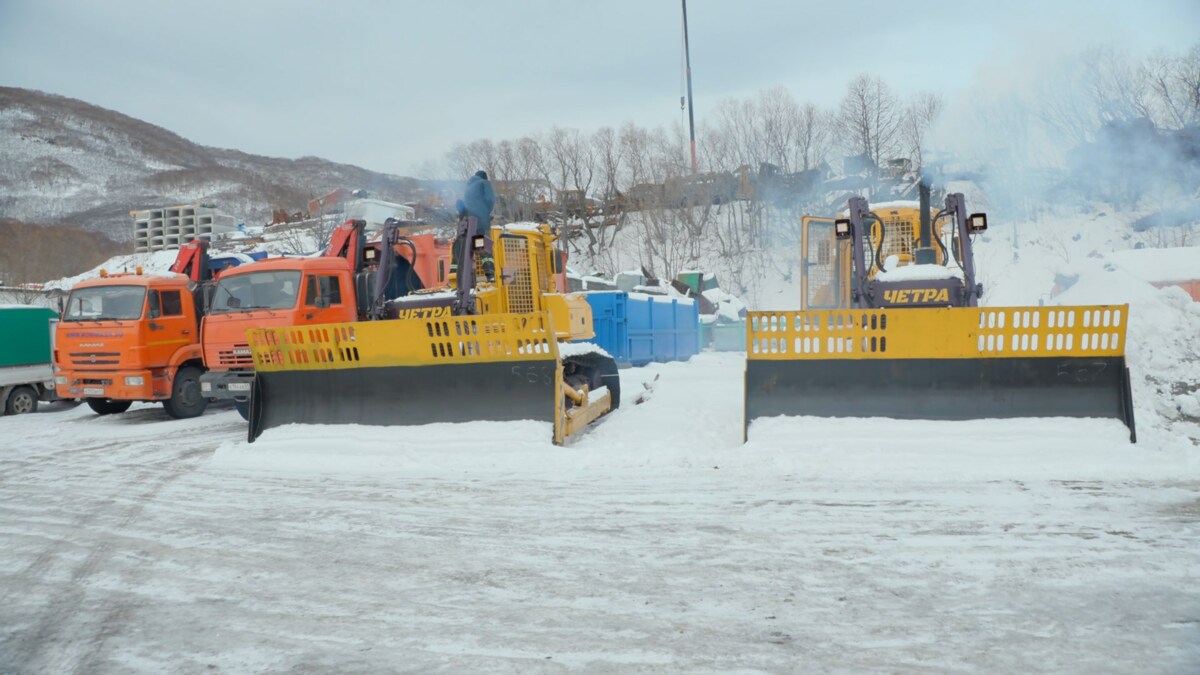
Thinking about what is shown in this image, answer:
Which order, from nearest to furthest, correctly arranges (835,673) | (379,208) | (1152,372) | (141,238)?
1. (835,673)
2. (1152,372)
3. (379,208)
4. (141,238)

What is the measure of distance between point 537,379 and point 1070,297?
14.8 metres

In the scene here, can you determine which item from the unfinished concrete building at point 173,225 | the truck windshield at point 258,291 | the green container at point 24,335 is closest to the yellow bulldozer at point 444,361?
the truck windshield at point 258,291

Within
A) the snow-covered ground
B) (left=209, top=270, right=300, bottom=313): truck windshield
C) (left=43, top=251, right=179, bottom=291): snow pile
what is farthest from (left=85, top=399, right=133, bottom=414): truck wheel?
(left=43, top=251, right=179, bottom=291): snow pile

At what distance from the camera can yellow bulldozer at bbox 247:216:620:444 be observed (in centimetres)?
818

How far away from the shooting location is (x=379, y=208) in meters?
21.5

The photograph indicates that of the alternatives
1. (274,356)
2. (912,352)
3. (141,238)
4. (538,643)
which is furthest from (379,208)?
(141,238)

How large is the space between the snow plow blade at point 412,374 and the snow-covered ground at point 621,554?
0.34 meters

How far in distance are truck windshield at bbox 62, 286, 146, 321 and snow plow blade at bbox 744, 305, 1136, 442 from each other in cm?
1057

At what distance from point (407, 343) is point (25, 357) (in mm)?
11388

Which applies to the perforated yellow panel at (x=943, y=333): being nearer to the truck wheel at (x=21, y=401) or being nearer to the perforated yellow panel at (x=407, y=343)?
the perforated yellow panel at (x=407, y=343)

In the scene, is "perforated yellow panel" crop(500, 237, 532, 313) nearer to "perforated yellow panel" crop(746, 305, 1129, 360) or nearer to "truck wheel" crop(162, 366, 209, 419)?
"perforated yellow panel" crop(746, 305, 1129, 360)

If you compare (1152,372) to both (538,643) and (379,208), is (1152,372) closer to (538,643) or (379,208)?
(538,643)

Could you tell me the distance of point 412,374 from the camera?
8.50m

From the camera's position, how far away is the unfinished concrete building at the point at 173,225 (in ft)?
168
